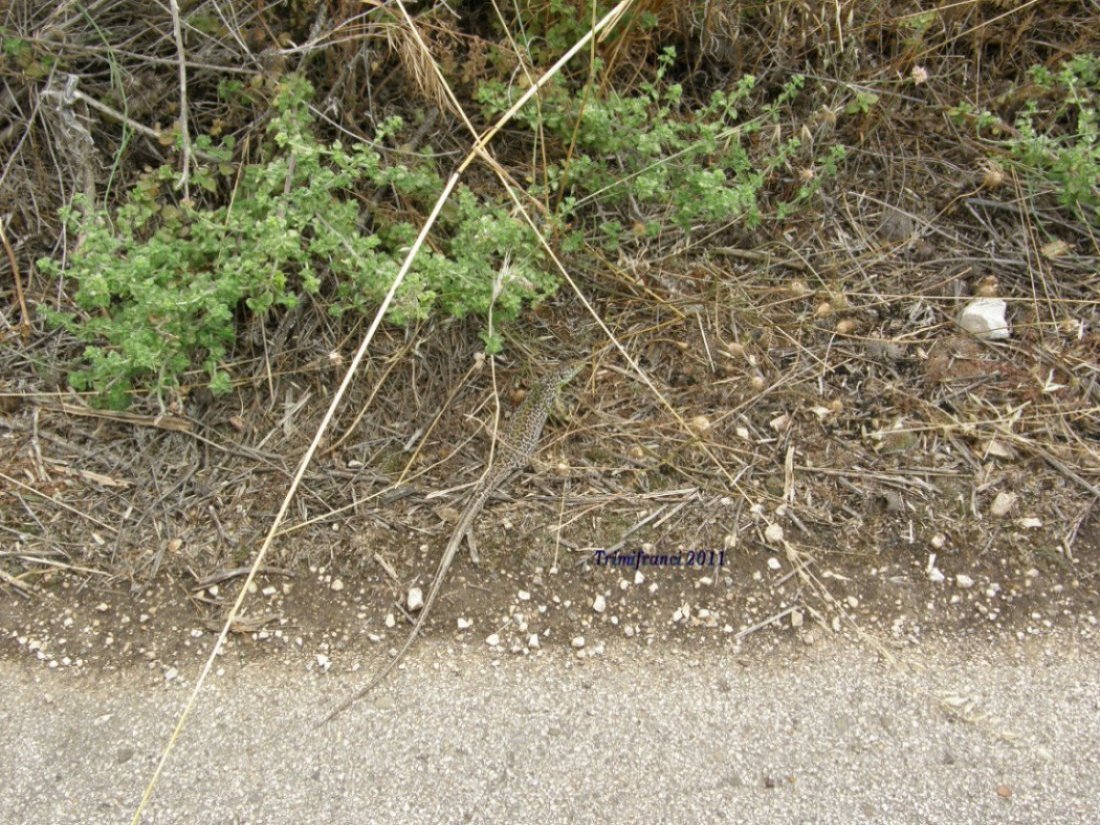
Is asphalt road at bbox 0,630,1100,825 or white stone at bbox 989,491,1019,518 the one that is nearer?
asphalt road at bbox 0,630,1100,825

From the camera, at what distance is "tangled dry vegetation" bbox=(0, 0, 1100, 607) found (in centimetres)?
224

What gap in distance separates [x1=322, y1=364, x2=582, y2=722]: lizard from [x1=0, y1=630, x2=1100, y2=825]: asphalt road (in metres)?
0.16

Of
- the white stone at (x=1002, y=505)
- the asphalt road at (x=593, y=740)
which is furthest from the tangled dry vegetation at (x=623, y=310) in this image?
the asphalt road at (x=593, y=740)

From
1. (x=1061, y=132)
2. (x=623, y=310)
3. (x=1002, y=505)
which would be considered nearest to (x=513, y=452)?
(x=623, y=310)

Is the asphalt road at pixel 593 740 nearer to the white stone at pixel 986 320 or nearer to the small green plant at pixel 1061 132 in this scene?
the white stone at pixel 986 320

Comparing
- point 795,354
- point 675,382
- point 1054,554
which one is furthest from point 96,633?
point 1054,554

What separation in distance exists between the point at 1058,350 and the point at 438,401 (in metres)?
1.87

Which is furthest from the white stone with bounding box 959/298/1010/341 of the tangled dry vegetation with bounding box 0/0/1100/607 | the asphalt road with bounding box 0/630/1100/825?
the asphalt road with bounding box 0/630/1100/825

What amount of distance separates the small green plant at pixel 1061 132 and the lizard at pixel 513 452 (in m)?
1.58

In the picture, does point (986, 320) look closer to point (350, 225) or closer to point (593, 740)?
point (593, 740)

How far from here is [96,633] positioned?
81.7 inches

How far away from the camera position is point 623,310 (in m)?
2.51

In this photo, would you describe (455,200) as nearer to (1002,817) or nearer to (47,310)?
(47,310)

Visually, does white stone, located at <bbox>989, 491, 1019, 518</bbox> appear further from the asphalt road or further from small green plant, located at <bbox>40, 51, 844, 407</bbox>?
small green plant, located at <bbox>40, 51, 844, 407</bbox>
